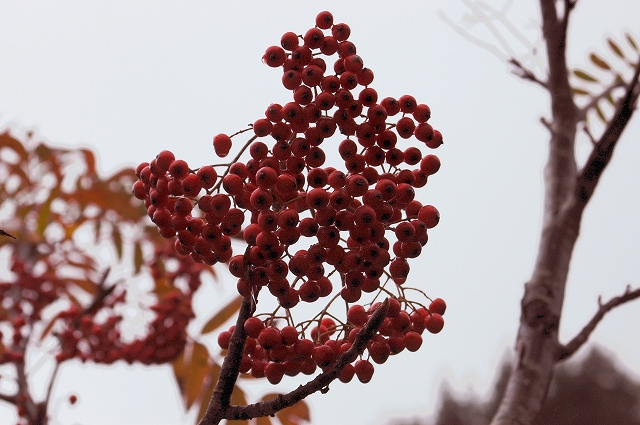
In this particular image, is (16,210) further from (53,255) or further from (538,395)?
(538,395)

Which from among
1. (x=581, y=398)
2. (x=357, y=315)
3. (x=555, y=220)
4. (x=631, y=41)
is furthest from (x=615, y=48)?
(x=581, y=398)

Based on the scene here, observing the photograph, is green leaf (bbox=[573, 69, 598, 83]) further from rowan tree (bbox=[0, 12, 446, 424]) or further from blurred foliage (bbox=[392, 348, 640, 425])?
blurred foliage (bbox=[392, 348, 640, 425])

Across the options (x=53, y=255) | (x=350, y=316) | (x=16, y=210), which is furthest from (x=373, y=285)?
(x=53, y=255)

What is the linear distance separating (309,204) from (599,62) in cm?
159

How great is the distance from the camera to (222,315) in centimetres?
171

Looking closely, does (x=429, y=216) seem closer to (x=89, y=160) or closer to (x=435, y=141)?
(x=435, y=141)

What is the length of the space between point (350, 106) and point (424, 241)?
0.20 m

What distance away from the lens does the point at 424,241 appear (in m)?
0.85

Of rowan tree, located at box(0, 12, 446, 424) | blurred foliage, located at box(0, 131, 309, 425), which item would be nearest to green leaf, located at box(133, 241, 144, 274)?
blurred foliage, located at box(0, 131, 309, 425)

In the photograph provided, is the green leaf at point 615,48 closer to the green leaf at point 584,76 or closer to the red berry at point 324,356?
the green leaf at point 584,76

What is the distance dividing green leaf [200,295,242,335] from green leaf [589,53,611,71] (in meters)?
1.31

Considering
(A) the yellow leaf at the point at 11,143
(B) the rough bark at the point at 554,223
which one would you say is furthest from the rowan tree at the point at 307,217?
(A) the yellow leaf at the point at 11,143

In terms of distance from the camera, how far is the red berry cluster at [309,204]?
775 mm

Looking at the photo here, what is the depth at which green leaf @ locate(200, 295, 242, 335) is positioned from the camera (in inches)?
66.0
